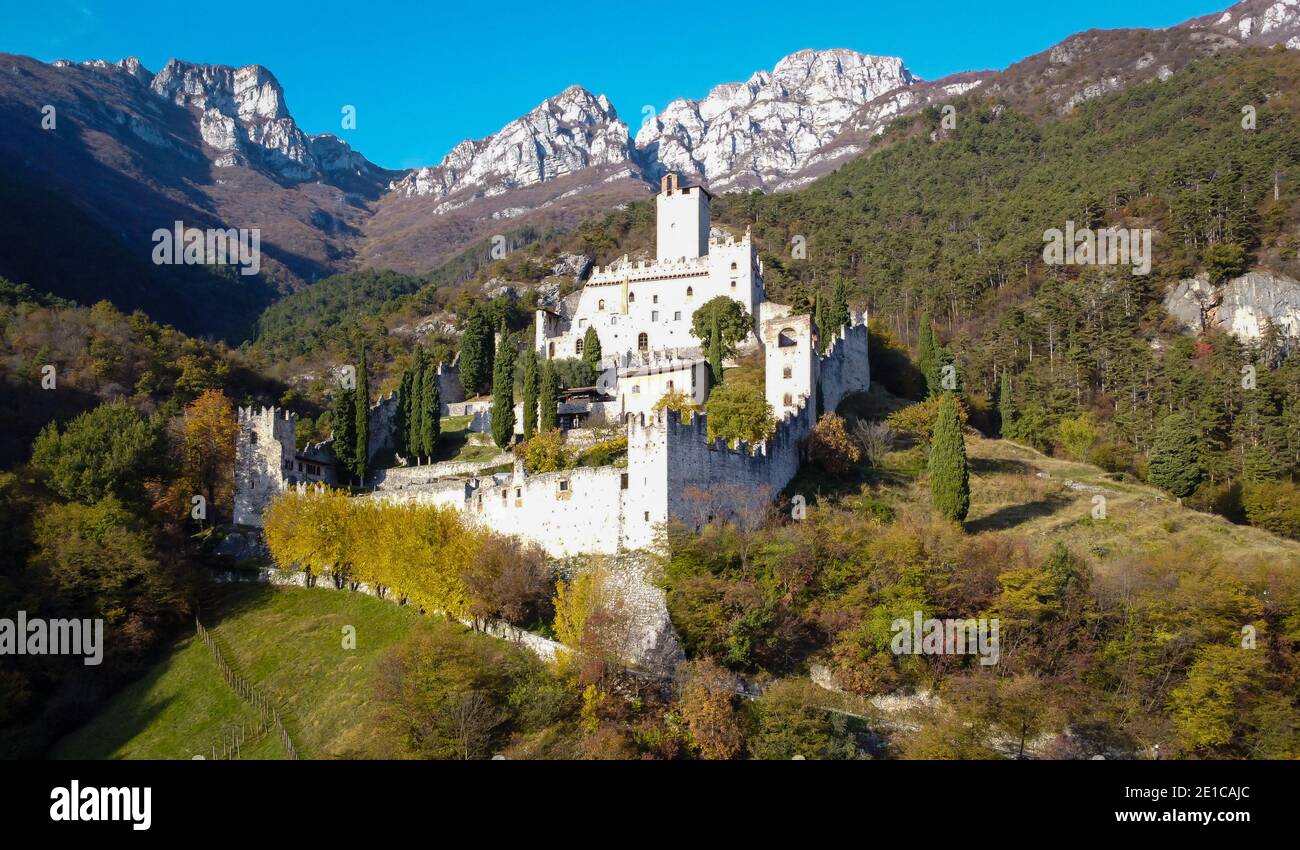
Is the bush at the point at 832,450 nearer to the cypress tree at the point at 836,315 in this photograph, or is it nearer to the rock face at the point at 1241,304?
the cypress tree at the point at 836,315

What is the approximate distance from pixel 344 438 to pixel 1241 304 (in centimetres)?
6542

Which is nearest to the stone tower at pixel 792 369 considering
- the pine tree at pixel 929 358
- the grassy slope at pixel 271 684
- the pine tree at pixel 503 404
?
the pine tree at pixel 929 358

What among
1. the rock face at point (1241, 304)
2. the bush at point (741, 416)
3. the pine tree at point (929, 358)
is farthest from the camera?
the rock face at point (1241, 304)

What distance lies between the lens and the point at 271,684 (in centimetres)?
4219

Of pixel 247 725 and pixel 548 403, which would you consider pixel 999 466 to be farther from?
pixel 247 725

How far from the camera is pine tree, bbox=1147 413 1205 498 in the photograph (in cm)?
5691

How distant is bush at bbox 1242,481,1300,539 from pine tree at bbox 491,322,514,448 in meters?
41.1

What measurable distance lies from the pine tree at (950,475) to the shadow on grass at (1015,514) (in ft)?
3.53

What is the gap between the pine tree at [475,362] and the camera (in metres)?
80.5

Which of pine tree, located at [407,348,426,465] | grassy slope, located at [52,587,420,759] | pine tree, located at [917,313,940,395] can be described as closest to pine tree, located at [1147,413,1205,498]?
pine tree, located at [917,313,940,395]

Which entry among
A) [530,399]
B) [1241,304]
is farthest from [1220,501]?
[530,399]

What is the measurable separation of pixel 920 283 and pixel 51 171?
142524 millimetres
